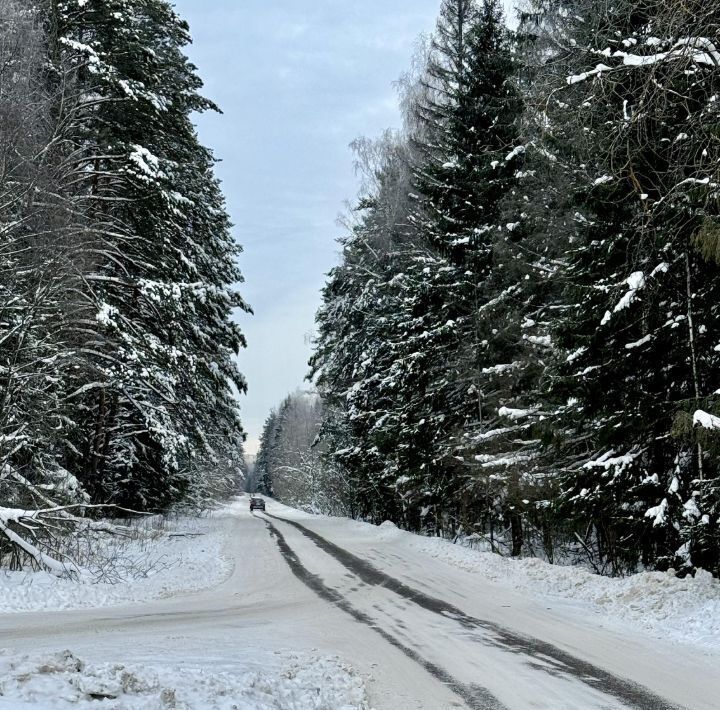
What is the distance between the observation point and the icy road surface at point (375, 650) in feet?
16.9

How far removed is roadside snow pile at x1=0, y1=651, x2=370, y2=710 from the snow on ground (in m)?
4.60

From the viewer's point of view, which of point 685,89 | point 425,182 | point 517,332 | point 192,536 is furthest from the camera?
point 192,536

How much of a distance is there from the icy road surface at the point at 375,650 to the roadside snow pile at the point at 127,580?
0.75m

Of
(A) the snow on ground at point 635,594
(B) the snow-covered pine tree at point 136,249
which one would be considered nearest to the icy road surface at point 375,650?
(A) the snow on ground at point 635,594

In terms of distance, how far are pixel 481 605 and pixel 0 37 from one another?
14455mm

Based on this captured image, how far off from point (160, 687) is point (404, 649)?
3614mm

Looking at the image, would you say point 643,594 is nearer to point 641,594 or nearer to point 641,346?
point 641,594

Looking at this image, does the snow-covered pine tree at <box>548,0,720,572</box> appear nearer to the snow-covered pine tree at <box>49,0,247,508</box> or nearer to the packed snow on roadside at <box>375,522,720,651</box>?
the packed snow on roadside at <box>375,522,720,651</box>

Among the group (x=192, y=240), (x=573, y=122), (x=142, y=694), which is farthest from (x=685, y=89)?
(x=192, y=240)

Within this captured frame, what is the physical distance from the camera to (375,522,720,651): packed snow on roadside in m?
7.95

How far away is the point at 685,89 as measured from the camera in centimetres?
867

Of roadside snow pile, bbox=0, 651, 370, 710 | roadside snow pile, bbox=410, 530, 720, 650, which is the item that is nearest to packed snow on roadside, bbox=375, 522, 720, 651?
roadside snow pile, bbox=410, 530, 720, 650

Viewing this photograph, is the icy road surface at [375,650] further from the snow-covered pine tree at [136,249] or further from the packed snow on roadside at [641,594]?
the snow-covered pine tree at [136,249]

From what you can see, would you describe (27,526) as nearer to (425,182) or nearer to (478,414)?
(478,414)
